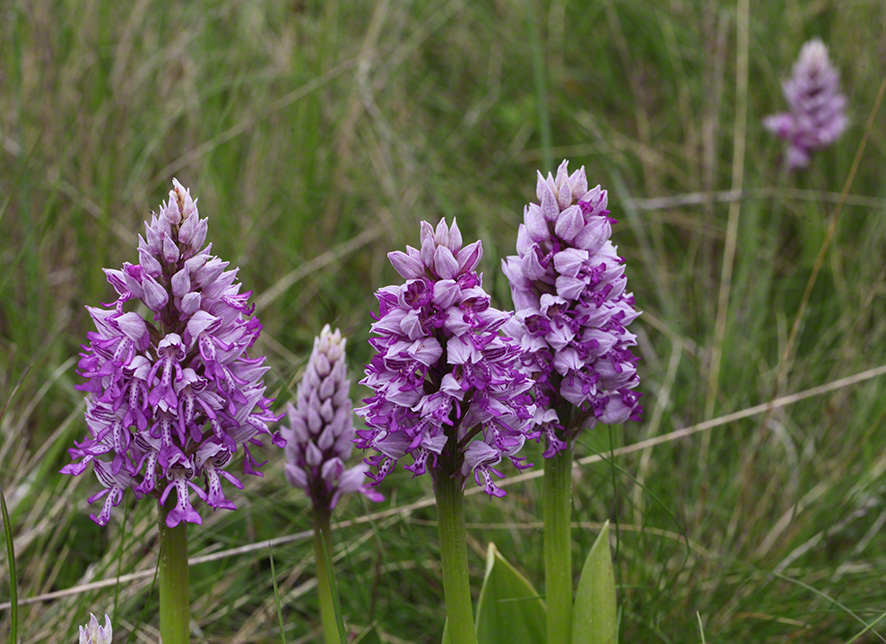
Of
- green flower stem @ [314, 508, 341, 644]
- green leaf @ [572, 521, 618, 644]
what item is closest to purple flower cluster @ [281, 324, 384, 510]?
green flower stem @ [314, 508, 341, 644]

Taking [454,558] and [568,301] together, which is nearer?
[454,558]

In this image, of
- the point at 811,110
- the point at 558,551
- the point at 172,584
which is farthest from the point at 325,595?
the point at 811,110

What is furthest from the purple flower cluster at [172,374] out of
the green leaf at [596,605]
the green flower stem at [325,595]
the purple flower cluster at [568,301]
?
the green leaf at [596,605]

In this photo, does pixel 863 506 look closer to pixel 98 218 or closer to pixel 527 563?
pixel 527 563

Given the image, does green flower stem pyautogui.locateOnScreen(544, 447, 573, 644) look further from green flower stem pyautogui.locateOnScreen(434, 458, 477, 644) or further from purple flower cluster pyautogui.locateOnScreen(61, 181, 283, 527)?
purple flower cluster pyautogui.locateOnScreen(61, 181, 283, 527)

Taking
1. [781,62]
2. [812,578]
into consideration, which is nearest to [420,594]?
[812,578]

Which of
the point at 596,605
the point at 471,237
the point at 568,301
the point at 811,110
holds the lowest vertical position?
the point at 596,605

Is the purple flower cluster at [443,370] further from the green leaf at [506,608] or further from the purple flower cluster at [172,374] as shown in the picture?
the green leaf at [506,608]

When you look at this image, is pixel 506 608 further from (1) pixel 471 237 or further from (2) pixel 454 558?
(1) pixel 471 237
